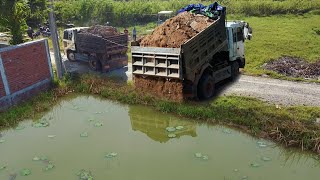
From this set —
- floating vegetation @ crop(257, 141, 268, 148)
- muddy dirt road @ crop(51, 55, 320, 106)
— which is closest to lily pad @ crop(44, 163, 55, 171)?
floating vegetation @ crop(257, 141, 268, 148)

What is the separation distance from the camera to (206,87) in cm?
1282

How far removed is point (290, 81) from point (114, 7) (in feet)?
66.9

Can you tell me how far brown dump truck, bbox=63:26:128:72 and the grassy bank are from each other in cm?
238

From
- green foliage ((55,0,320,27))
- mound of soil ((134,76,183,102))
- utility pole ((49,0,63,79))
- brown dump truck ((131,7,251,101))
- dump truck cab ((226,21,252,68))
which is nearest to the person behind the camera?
brown dump truck ((131,7,251,101))

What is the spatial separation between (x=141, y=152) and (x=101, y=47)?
8528mm

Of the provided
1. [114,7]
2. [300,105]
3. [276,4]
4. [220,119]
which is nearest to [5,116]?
[220,119]

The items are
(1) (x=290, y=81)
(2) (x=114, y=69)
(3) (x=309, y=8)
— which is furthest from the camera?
(3) (x=309, y=8)

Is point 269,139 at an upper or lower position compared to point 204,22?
lower

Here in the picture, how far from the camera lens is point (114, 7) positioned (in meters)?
30.8

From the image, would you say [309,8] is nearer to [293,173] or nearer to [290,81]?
[290,81]

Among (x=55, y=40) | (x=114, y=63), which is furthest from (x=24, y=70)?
(x=114, y=63)

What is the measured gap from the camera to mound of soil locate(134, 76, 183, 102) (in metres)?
12.2

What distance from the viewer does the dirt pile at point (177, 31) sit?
1233 cm

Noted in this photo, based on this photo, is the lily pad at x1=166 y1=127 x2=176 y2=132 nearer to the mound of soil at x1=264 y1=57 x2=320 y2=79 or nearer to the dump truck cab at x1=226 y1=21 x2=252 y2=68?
the dump truck cab at x1=226 y1=21 x2=252 y2=68
